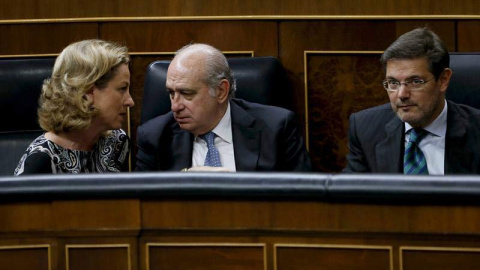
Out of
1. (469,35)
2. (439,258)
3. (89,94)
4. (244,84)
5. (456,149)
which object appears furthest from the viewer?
(469,35)

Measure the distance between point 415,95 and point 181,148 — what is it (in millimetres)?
419

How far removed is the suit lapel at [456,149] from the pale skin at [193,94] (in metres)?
0.40

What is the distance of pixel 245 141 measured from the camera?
1637 mm

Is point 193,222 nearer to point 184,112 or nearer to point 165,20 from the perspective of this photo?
point 184,112

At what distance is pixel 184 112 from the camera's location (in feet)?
5.32

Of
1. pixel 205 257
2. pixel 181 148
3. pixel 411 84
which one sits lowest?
pixel 205 257

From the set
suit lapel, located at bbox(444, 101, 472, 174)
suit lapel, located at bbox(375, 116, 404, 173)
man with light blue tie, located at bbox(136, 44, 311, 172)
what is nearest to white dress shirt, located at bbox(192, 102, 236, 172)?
man with light blue tie, located at bbox(136, 44, 311, 172)

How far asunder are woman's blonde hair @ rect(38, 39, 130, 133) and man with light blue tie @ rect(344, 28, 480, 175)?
1.52ft

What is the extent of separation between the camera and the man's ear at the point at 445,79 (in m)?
1.57

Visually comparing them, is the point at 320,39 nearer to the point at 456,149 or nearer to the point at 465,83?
the point at 465,83

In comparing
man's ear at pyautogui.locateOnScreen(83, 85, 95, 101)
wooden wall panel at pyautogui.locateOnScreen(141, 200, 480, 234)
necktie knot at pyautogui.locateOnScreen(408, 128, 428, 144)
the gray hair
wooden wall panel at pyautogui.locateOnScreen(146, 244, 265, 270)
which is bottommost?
wooden wall panel at pyautogui.locateOnScreen(146, 244, 265, 270)

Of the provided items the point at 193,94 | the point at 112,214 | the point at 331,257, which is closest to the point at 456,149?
the point at 193,94

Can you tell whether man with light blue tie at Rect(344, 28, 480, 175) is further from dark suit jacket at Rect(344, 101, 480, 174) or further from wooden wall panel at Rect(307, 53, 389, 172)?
wooden wall panel at Rect(307, 53, 389, 172)

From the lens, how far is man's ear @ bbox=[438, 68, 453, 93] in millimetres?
1570
